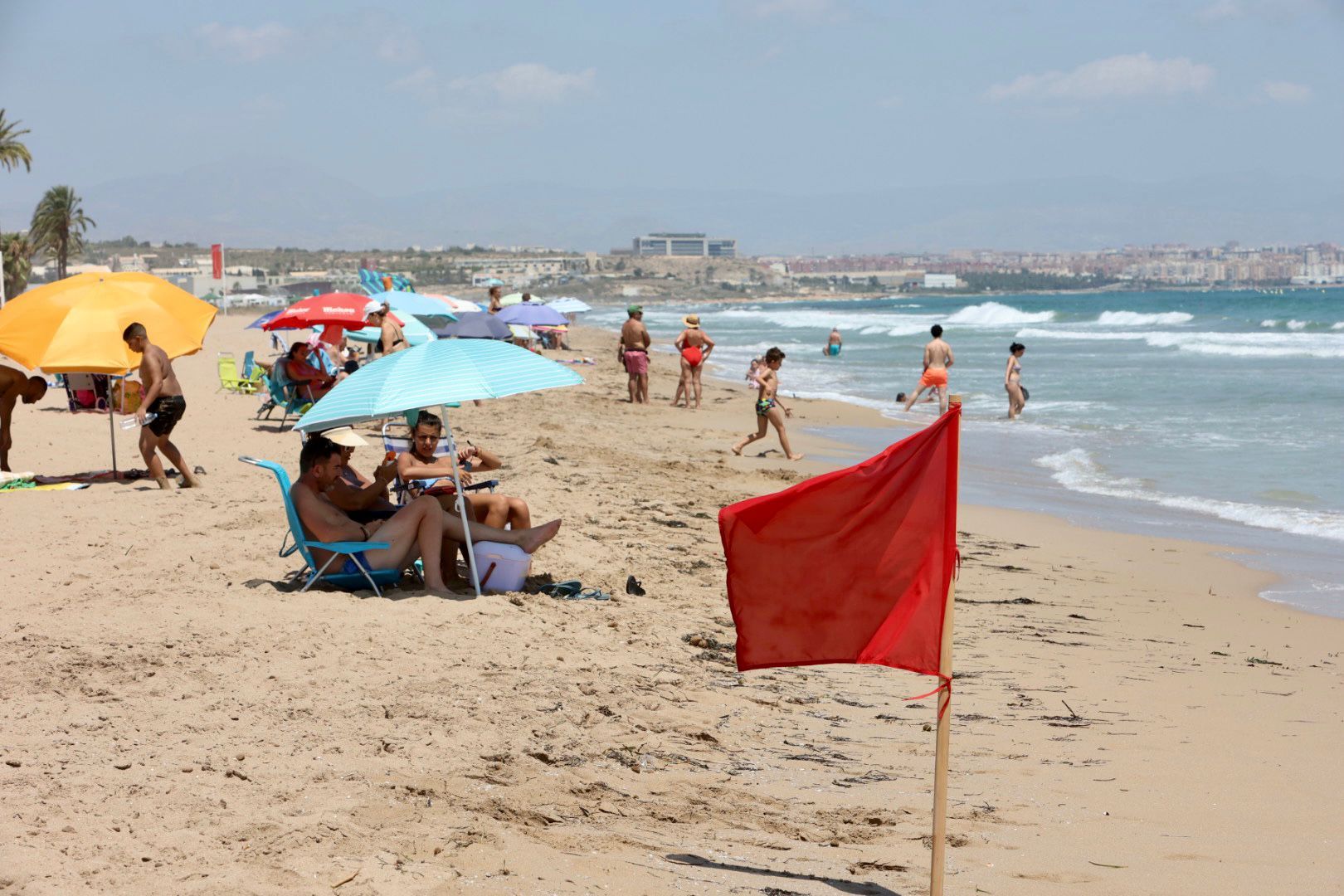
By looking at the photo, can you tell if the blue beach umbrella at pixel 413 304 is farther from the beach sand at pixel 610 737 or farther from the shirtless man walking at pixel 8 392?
the beach sand at pixel 610 737

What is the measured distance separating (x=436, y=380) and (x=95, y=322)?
13.8 ft

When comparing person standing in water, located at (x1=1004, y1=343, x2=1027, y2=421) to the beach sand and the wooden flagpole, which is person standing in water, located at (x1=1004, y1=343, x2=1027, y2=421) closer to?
the beach sand

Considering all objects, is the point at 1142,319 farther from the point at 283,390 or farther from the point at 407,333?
the point at 283,390

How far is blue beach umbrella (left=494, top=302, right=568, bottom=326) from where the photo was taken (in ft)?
80.6

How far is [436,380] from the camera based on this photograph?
6145 mm

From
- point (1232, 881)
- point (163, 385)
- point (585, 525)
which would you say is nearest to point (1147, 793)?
point (1232, 881)

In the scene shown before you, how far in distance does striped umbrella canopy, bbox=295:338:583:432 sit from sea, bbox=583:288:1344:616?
4736 mm

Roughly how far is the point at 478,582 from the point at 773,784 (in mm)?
2550

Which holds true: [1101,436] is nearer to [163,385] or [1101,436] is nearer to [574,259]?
[163,385]

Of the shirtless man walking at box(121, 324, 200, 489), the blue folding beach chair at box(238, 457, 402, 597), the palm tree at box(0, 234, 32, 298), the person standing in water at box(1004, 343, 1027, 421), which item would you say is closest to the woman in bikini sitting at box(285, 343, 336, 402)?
the shirtless man walking at box(121, 324, 200, 489)

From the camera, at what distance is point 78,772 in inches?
160

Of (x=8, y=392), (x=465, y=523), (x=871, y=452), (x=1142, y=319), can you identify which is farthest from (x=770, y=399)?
(x=1142, y=319)

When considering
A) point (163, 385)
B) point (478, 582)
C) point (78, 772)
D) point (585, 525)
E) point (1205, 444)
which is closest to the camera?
point (78, 772)

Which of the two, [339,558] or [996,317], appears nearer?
[339,558]
